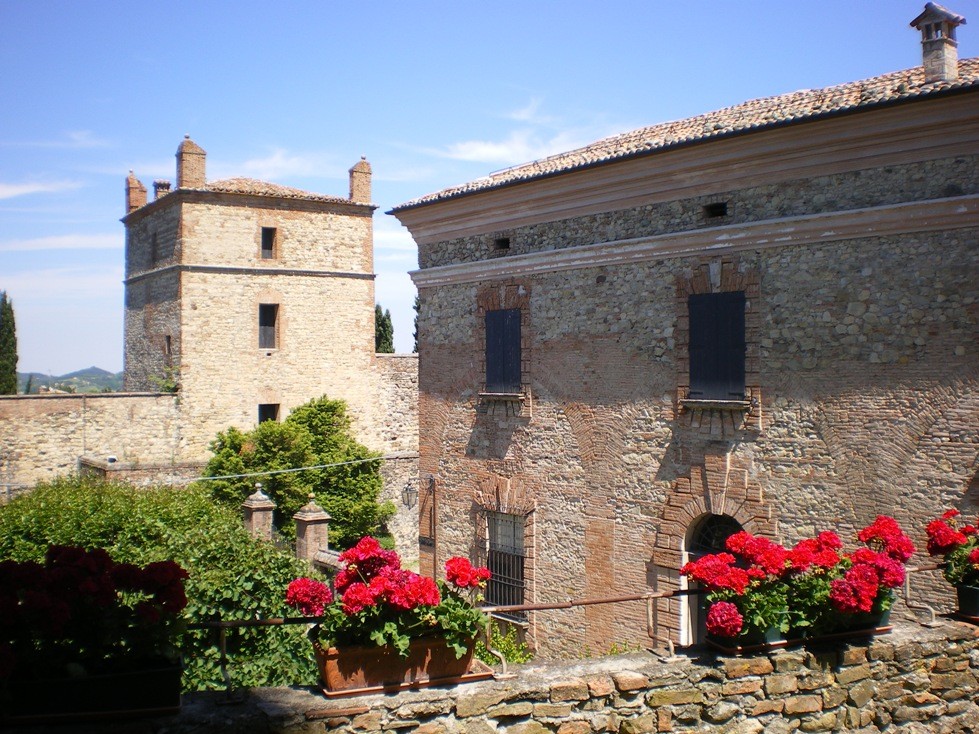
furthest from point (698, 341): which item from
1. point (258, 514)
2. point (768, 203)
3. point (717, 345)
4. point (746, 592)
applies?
point (258, 514)

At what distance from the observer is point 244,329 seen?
30.2 meters

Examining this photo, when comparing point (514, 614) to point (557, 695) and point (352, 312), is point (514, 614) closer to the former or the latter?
point (557, 695)

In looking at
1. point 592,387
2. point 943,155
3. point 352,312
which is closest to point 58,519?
point 592,387

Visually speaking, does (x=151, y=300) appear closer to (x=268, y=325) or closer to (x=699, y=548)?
(x=268, y=325)

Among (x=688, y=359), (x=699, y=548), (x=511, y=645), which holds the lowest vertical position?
(x=511, y=645)

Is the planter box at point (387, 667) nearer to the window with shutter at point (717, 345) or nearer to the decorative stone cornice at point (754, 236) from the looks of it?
the window with shutter at point (717, 345)

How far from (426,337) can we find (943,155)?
7.81 metres

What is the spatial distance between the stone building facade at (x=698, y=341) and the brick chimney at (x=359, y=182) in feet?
58.0

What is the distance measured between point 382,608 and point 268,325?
26512mm

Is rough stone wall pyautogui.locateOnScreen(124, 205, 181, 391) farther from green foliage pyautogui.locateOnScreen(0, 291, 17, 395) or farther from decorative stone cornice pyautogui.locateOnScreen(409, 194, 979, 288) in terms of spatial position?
decorative stone cornice pyautogui.locateOnScreen(409, 194, 979, 288)

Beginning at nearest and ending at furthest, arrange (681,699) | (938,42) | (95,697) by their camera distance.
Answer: (95,697) → (681,699) → (938,42)

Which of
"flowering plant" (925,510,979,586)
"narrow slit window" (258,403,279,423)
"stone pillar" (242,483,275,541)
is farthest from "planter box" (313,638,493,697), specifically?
"narrow slit window" (258,403,279,423)

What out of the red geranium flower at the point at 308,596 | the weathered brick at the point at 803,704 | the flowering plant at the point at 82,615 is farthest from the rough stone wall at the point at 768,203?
the flowering plant at the point at 82,615

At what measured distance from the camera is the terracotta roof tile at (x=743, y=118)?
959 cm
